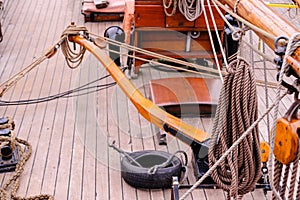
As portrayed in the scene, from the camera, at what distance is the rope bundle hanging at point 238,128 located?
5.60 ft

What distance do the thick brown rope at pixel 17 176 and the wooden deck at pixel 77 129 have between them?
0.15 ft

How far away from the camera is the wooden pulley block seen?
1.24 meters

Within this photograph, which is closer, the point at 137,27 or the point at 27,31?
the point at 137,27

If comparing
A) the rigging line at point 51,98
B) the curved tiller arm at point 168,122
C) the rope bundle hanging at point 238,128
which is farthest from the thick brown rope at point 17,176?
the rope bundle hanging at point 238,128

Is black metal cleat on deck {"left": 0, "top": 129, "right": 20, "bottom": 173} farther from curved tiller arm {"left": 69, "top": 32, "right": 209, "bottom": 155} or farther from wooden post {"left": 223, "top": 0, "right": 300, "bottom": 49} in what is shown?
wooden post {"left": 223, "top": 0, "right": 300, "bottom": 49}

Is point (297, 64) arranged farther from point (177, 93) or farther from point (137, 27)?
point (137, 27)

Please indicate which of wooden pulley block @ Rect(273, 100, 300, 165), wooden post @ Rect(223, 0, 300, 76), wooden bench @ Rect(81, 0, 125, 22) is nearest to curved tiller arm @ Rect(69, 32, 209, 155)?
wooden post @ Rect(223, 0, 300, 76)

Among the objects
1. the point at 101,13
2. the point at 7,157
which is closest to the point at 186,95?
the point at 7,157

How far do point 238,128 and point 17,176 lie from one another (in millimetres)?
1809

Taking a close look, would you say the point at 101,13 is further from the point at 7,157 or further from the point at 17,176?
the point at 17,176

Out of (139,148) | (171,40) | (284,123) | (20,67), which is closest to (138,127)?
(139,148)

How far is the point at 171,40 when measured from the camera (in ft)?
14.3

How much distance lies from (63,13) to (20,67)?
2.35 m

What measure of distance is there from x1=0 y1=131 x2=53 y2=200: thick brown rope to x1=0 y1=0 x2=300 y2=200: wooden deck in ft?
0.15
